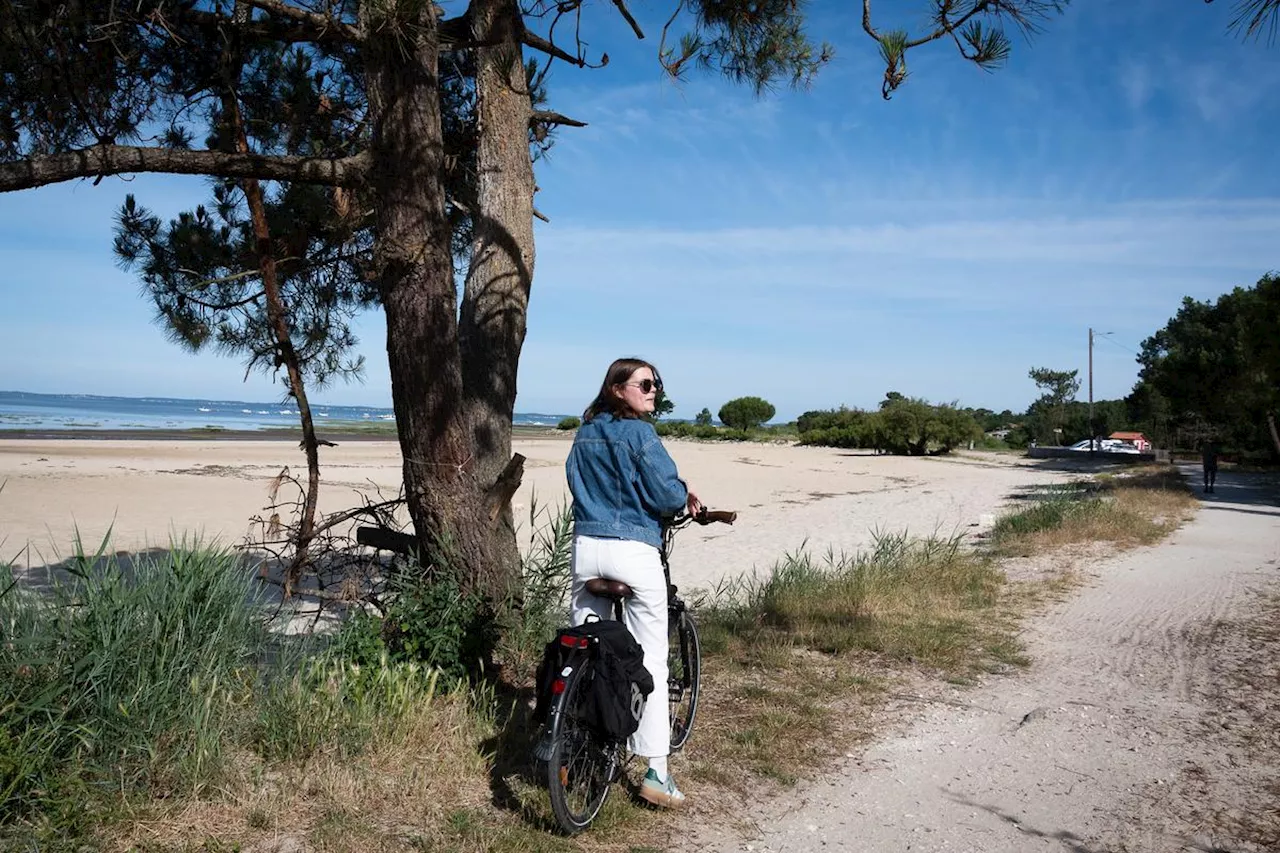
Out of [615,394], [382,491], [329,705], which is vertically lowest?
[382,491]

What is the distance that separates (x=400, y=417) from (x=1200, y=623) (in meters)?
6.76

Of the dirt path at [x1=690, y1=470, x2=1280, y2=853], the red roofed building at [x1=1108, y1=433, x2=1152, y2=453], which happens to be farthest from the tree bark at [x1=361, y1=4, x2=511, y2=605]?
the red roofed building at [x1=1108, y1=433, x2=1152, y2=453]

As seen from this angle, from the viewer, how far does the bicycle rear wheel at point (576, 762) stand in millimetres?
3334

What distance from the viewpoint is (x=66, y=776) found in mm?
3162

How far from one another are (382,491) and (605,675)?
754 inches

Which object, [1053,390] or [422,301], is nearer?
[422,301]

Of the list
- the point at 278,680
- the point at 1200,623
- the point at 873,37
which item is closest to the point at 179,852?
the point at 278,680

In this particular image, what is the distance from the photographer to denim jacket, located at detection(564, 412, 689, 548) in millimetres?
3631

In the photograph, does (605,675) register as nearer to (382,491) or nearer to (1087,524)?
(1087,524)

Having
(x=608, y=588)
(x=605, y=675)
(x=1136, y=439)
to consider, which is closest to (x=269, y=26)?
(x=608, y=588)

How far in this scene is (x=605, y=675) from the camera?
11.3 feet

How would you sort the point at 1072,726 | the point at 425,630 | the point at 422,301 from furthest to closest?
the point at 1072,726, the point at 422,301, the point at 425,630

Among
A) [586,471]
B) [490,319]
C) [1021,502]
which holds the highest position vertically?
[490,319]

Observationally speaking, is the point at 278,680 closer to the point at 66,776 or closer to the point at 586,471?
the point at 66,776
